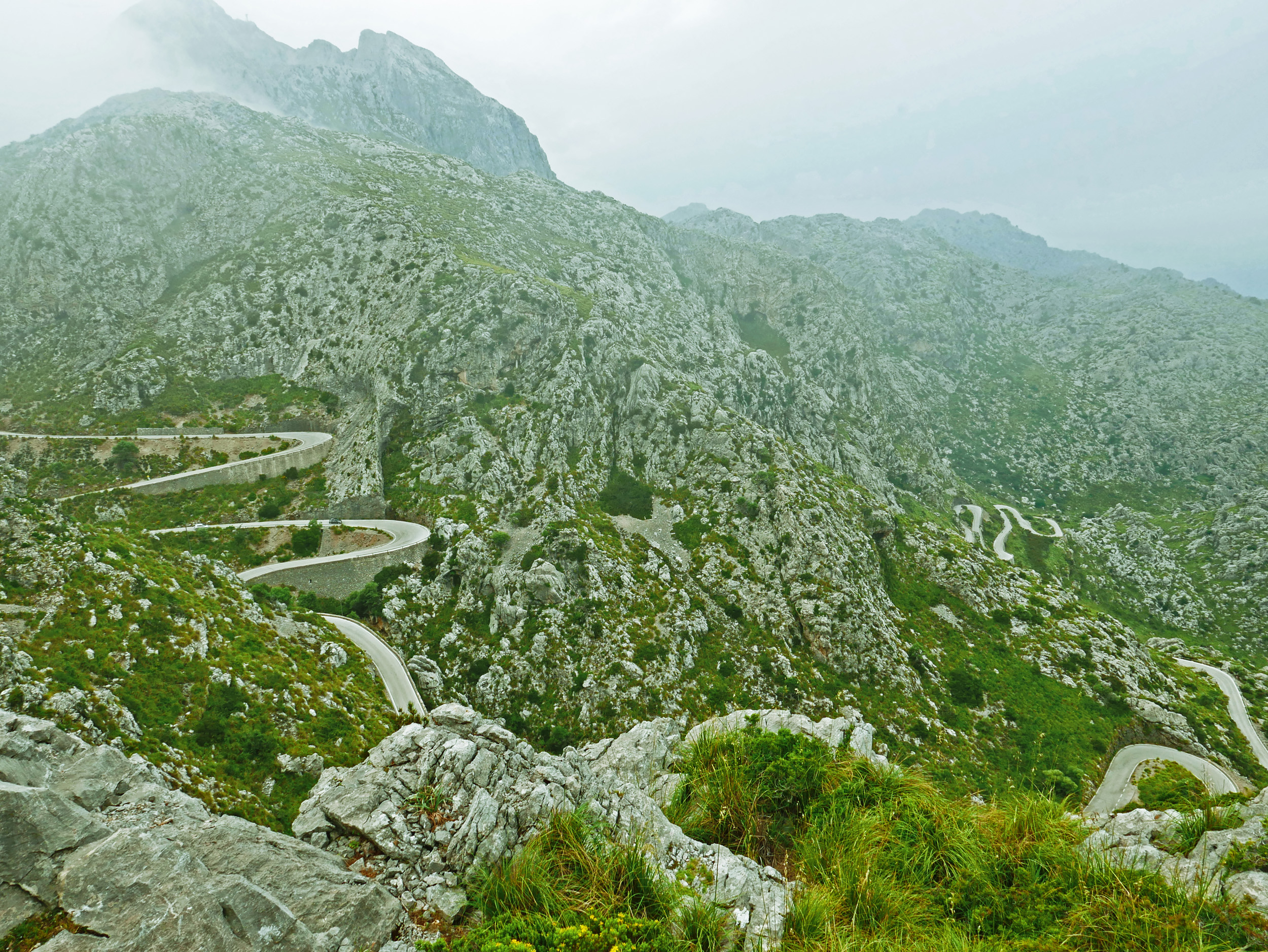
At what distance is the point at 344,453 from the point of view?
6250 cm

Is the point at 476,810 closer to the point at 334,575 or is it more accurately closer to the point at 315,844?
the point at 315,844

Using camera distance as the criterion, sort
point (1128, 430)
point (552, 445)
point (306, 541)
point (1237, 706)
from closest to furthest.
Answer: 1. point (306, 541)
2. point (1237, 706)
3. point (552, 445)
4. point (1128, 430)

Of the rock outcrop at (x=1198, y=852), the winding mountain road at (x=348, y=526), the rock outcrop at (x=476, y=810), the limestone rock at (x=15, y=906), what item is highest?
the rock outcrop at (x=1198, y=852)

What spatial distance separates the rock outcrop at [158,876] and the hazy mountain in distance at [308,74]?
8031 inches

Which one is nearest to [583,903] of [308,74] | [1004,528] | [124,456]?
[124,456]

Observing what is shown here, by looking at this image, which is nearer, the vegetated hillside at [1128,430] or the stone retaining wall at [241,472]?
the stone retaining wall at [241,472]

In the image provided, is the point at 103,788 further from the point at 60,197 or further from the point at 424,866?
the point at 60,197

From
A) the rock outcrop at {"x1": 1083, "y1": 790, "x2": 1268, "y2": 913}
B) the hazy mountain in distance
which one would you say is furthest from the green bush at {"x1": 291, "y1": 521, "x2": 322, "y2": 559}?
the hazy mountain in distance

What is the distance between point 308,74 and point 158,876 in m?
255

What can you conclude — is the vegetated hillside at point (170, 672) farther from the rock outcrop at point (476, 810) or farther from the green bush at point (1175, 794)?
the green bush at point (1175, 794)

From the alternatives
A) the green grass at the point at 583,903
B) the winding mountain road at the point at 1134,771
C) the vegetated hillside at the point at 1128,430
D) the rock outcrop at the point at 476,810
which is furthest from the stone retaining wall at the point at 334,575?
the vegetated hillside at the point at 1128,430

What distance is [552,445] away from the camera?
6431 centimetres

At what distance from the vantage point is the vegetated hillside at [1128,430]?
93625 millimetres

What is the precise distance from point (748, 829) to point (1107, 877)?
657 centimetres
